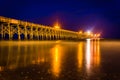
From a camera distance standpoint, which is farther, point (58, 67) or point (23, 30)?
point (23, 30)

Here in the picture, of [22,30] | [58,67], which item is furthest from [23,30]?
[58,67]

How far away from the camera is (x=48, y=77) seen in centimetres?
986

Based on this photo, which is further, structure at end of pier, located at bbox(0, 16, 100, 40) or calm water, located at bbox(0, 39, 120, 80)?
structure at end of pier, located at bbox(0, 16, 100, 40)

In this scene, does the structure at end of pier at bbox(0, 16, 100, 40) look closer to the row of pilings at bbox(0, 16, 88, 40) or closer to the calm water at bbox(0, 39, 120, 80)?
the row of pilings at bbox(0, 16, 88, 40)

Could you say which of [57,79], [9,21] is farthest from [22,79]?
[9,21]

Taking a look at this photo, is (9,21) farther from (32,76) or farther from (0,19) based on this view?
(32,76)

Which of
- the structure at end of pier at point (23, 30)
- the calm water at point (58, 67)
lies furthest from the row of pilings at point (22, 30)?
the calm water at point (58, 67)

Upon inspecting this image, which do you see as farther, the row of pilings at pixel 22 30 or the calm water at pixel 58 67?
the row of pilings at pixel 22 30

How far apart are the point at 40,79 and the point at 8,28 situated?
Result: 4826 centimetres

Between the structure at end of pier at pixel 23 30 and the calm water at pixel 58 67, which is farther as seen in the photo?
the structure at end of pier at pixel 23 30

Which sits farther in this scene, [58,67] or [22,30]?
[22,30]

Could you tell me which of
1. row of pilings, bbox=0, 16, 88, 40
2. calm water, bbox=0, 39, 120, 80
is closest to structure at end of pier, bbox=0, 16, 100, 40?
row of pilings, bbox=0, 16, 88, 40

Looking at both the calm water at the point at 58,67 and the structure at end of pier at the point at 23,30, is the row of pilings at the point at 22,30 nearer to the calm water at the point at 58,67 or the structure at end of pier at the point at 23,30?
the structure at end of pier at the point at 23,30

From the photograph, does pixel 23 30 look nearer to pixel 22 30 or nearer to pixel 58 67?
pixel 22 30
